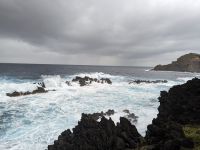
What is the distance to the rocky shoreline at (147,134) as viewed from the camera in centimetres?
1189

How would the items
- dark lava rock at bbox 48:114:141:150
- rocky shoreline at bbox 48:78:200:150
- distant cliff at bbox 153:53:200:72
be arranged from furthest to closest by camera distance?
1. distant cliff at bbox 153:53:200:72
2. dark lava rock at bbox 48:114:141:150
3. rocky shoreline at bbox 48:78:200:150

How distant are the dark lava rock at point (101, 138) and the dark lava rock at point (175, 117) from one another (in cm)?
120

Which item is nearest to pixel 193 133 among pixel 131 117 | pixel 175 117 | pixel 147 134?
pixel 147 134

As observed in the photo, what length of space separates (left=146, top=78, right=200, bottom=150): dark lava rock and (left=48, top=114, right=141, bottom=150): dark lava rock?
3.94 ft

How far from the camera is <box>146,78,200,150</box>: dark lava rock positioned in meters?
11.4

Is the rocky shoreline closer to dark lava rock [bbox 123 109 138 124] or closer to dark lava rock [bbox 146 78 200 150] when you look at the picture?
dark lava rock [bbox 146 78 200 150]

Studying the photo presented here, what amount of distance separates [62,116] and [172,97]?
1165cm

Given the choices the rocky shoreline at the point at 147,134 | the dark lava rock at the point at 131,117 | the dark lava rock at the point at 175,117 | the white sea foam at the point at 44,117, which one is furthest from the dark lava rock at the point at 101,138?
the dark lava rock at the point at 131,117

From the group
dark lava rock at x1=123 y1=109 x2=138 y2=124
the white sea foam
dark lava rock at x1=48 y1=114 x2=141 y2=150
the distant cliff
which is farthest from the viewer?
Answer: the distant cliff

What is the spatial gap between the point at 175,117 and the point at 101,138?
6373 millimetres

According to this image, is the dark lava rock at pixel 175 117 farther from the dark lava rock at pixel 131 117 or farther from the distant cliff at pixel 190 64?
the distant cliff at pixel 190 64

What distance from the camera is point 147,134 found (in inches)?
565

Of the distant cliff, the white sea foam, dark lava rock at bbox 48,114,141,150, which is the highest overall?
the distant cliff

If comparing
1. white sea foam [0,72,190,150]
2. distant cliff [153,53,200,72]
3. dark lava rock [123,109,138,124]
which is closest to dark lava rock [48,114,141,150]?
white sea foam [0,72,190,150]
